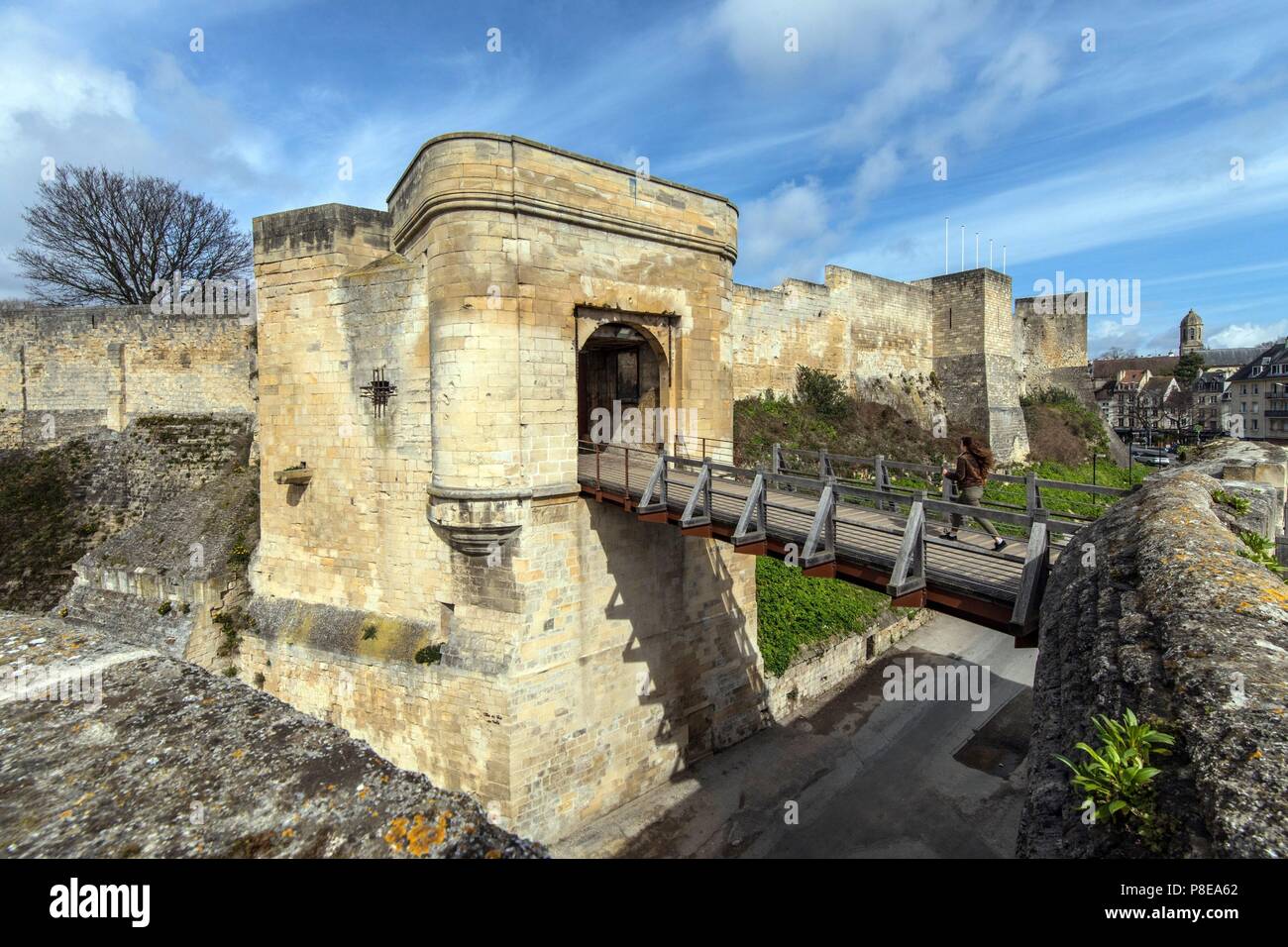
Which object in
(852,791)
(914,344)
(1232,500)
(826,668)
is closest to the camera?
(1232,500)

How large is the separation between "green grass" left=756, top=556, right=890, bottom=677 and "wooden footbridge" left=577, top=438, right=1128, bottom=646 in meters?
4.37

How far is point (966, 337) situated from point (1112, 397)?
4690cm

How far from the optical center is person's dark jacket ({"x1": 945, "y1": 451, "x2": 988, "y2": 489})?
750cm

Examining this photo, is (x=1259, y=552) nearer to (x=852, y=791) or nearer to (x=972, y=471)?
(x=972, y=471)

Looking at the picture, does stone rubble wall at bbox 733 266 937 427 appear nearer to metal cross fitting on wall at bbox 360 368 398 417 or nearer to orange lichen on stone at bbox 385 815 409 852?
metal cross fitting on wall at bbox 360 368 398 417

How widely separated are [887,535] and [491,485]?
500 cm

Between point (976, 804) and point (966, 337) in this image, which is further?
point (966, 337)

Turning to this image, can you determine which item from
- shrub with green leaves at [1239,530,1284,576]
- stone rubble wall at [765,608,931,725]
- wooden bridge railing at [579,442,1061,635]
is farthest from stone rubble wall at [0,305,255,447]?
shrub with green leaves at [1239,530,1284,576]

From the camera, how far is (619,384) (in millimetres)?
13398

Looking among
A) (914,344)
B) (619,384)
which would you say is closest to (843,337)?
(914,344)
